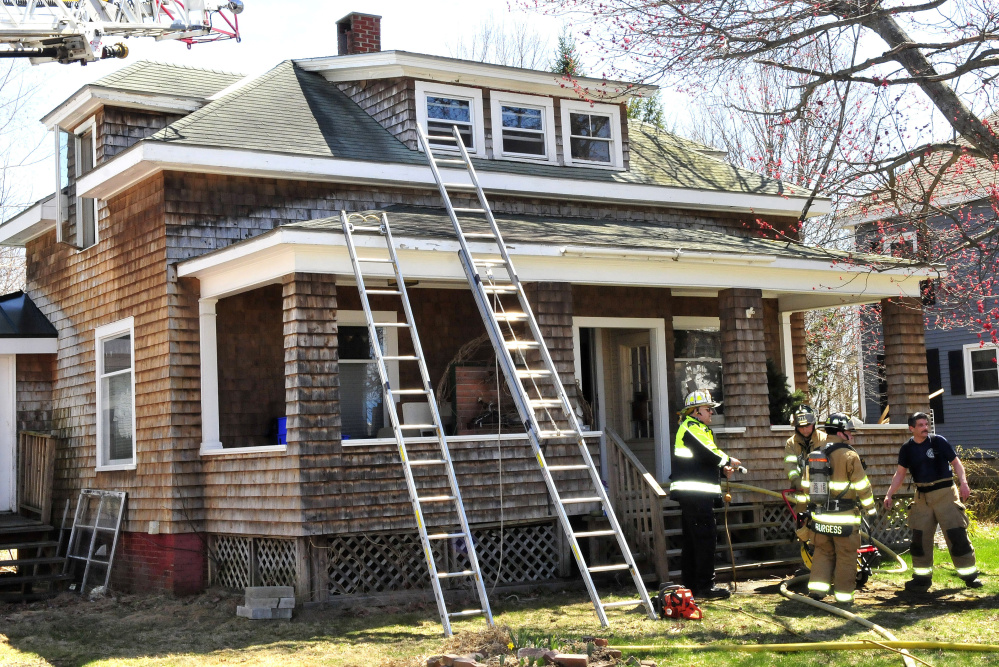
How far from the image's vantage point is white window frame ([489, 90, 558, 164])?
51.6 ft

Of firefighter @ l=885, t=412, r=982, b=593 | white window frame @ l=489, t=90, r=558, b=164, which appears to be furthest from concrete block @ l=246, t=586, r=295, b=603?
white window frame @ l=489, t=90, r=558, b=164

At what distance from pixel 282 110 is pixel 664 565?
26.0 ft

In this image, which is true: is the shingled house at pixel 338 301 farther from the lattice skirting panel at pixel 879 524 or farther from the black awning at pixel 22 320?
the lattice skirting panel at pixel 879 524

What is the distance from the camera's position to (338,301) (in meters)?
14.2

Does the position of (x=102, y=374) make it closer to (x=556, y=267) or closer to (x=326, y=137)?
(x=326, y=137)

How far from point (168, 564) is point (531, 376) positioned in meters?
5.34

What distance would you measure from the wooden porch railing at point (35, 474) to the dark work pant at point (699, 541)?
895 cm

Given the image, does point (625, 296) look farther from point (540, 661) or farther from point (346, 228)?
point (540, 661)

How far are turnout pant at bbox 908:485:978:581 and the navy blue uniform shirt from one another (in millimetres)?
158

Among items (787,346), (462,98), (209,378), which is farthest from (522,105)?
(209,378)

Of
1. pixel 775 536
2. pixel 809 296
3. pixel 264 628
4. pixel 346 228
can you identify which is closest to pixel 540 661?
pixel 264 628

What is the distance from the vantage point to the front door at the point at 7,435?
1570cm

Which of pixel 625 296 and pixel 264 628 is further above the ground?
pixel 625 296

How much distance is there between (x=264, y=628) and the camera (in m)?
10.2
